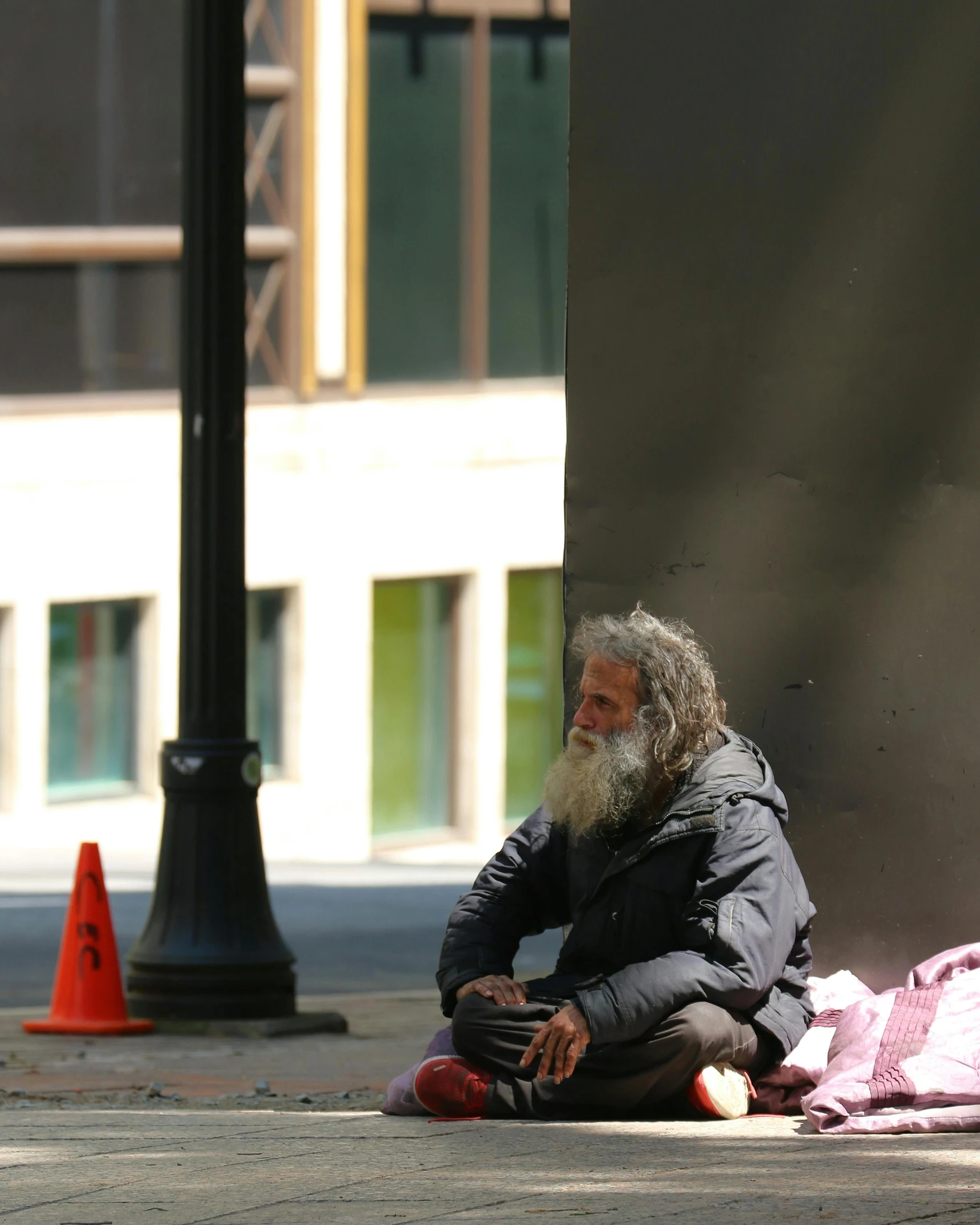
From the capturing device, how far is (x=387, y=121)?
71.4ft

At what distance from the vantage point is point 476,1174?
4.83 m

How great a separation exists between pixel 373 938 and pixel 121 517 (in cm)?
788

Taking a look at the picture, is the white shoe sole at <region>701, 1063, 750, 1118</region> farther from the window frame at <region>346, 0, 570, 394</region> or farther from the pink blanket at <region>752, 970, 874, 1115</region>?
the window frame at <region>346, 0, 570, 394</region>

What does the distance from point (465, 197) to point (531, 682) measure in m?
4.62

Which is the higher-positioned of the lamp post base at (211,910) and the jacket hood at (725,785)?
the jacket hood at (725,785)

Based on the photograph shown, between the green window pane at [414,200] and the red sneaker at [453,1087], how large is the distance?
53.8 ft

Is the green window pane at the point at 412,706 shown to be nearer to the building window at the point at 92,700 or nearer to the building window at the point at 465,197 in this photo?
the building window at the point at 465,197

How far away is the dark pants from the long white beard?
1.48 ft

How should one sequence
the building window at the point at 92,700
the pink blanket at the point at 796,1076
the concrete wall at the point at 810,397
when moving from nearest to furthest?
the pink blanket at the point at 796,1076, the concrete wall at the point at 810,397, the building window at the point at 92,700

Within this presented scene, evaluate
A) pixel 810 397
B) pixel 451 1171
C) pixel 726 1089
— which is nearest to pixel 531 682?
pixel 810 397

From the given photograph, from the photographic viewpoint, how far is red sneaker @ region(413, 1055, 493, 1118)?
568 centimetres

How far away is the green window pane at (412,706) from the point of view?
72.2 feet

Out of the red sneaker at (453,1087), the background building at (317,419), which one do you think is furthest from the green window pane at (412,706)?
the red sneaker at (453,1087)

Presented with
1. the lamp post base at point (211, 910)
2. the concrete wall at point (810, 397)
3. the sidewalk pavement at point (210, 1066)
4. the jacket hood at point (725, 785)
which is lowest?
the sidewalk pavement at point (210, 1066)
